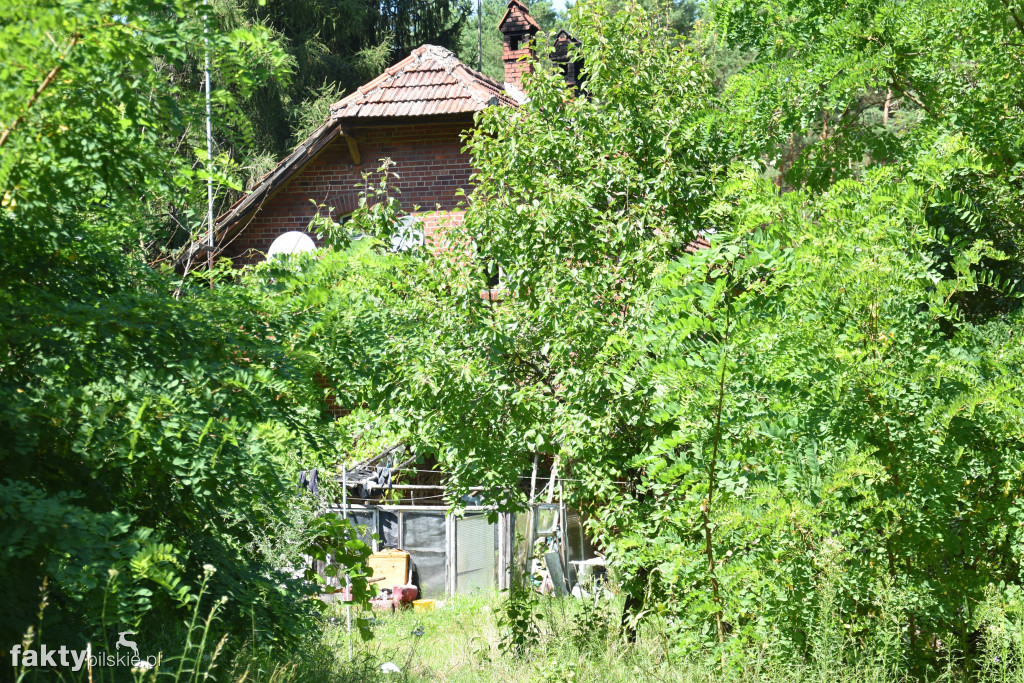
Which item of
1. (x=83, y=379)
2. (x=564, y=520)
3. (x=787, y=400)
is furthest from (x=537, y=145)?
(x=564, y=520)

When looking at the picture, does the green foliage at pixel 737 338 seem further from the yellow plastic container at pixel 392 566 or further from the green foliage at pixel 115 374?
the yellow plastic container at pixel 392 566

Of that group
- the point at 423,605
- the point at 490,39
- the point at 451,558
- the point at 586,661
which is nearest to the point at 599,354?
the point at 586,661

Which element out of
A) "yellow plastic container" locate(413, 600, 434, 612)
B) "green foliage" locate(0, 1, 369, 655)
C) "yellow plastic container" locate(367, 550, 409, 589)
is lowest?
"yellow plastic container" locate(413, 600, 434, 612)

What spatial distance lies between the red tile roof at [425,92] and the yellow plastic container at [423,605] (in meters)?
7.73

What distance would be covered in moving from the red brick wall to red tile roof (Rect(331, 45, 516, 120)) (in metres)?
0.40

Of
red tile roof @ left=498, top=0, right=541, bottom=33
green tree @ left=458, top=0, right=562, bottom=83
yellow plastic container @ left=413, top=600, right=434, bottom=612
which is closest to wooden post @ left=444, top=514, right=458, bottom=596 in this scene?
yellow plastic container @ left=413, top=600, right=434, bottom=612

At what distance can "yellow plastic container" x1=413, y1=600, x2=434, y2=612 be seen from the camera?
13195 mm

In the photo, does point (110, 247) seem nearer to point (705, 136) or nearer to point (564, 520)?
point (705, 136)

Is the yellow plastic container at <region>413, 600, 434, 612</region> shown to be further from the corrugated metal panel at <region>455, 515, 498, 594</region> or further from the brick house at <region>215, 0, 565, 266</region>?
the brick house at <region>215, 0, 565, 266</region>

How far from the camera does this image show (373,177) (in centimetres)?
1514

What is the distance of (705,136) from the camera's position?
22.9 ft

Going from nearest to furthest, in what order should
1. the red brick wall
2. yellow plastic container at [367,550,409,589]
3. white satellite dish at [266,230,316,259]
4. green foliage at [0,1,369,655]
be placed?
green foliage at [0,1,369,655] → yellow plastic container at [367,550,409,589] → white satellite dish at [266,230,316,259] → the red brick wall

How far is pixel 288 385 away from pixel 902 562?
10.9 feet

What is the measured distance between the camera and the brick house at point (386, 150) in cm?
1446
